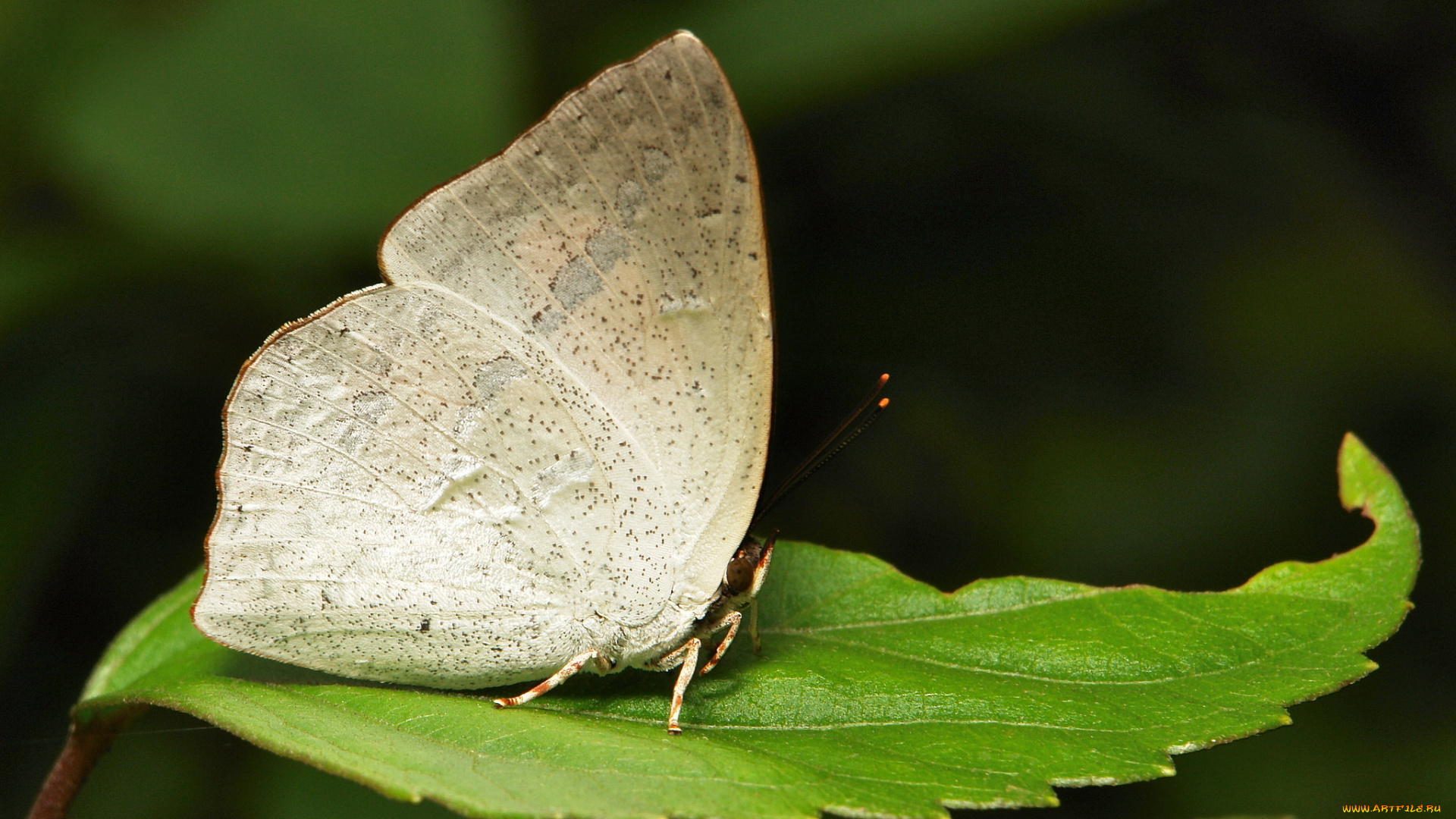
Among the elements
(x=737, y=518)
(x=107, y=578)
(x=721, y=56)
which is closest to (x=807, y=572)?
(x=737, y=518)

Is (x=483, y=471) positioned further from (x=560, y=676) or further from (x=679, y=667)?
(x=679, y=667)

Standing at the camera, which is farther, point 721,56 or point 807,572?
point 721,56

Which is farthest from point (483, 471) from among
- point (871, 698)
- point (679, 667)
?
point (871, 698)

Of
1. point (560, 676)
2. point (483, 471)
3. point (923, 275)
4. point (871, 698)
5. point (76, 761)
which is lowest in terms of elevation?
point (76, 761)

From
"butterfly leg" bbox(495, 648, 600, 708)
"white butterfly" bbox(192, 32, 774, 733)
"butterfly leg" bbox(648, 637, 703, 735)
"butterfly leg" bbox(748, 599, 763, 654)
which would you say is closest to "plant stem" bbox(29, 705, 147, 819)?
"white butterfly" bbox(192, 32, 774, 733)

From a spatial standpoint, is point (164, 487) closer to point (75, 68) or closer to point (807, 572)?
point (75, 68)
